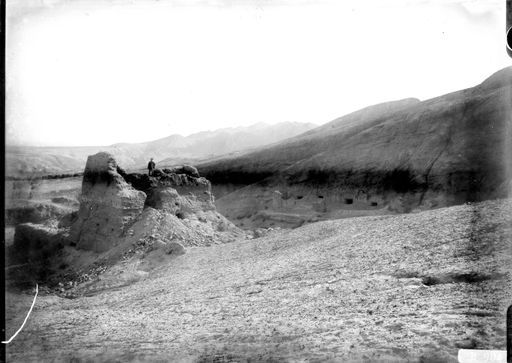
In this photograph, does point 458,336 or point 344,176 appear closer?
point 458,336

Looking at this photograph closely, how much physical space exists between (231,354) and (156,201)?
267 centimetres

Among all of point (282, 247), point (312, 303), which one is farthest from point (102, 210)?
point (312, 303)

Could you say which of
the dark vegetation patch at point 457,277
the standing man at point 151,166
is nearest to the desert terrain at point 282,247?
the dark vegetation patch at point 457,277

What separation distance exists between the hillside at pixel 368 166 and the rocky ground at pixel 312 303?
1.96ft

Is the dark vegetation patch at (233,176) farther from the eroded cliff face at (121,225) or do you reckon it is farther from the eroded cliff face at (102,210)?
the eroded cliff face at (102,210)

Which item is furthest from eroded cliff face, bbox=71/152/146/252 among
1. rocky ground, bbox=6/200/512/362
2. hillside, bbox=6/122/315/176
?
rocky ground, bbox=6/200/512/362

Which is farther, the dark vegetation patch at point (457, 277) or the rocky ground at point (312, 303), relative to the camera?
the dark vegetation patch at point (457, 277)

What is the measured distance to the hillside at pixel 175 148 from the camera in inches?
185

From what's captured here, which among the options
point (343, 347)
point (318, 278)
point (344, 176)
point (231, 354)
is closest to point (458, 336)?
point (343, 347)

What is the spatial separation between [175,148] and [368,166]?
221 cm

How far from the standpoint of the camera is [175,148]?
5.12 meters

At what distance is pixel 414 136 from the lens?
7.21 metres

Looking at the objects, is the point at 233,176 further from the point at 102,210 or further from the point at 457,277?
the point at 457,277

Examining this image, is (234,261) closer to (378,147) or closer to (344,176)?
(344,176)
